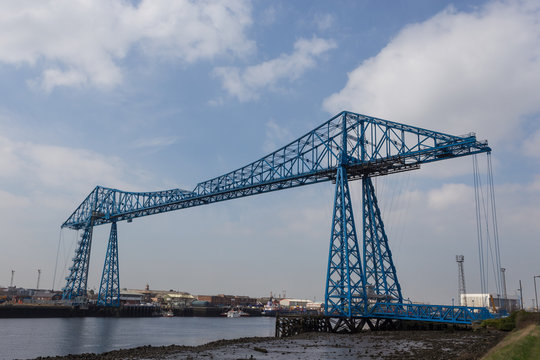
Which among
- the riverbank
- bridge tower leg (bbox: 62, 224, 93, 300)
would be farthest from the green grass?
bridge tower leg (bbox: 62, 224, 93, 300)

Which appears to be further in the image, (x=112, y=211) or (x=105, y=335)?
(x=112, y=211)

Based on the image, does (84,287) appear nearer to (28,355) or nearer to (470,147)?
(28,355)

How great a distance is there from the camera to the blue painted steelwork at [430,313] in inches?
1531

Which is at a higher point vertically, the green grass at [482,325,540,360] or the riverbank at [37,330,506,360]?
the green grass at [482,325,540,360]

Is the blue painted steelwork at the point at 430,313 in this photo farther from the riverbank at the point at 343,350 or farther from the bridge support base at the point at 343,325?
the riverbank at the point at 343,350

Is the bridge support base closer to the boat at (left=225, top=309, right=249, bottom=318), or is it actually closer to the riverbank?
the riverbank

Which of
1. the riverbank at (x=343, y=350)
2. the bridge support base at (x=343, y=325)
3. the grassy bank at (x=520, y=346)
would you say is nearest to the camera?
the grassy bank at (x=520, y=346)

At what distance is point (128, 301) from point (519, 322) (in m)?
130

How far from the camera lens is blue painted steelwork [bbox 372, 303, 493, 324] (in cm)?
3888

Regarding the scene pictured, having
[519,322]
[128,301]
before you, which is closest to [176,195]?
[519,322]

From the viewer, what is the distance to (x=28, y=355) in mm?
36188

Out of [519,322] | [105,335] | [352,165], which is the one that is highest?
[352,165]

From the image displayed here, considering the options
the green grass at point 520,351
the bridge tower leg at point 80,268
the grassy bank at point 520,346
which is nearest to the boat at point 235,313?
the bridge tower leg at point 80,268

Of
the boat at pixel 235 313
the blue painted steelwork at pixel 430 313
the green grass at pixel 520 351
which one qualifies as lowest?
the boat at pixel 235 313
